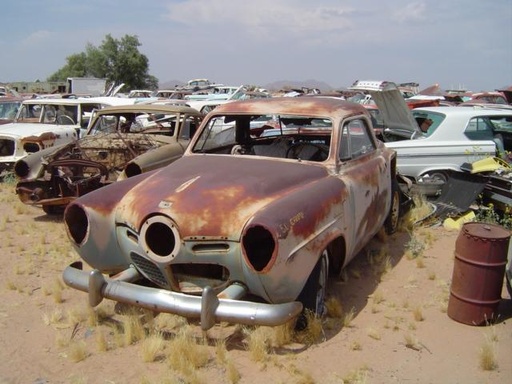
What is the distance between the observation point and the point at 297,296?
3562 millimetres

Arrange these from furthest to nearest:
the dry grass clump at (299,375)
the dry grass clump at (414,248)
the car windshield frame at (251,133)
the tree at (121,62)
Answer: the tree at (121,62) < the dry grass clump at (414,248) < the car windshield frame at (251,133) < the dry grass clump at (299,375)

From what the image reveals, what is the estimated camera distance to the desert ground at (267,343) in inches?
132

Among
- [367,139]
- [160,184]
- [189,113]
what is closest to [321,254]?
[160,184]

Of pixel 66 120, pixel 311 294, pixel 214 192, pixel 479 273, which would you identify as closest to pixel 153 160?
pixel 214 192

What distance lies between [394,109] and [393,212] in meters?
3.11

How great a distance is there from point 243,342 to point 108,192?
1.59m

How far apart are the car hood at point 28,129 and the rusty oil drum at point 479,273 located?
7905mm

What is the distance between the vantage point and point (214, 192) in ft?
12.5

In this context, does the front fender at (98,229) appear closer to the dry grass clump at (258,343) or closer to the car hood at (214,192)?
the car hood at (214,192)

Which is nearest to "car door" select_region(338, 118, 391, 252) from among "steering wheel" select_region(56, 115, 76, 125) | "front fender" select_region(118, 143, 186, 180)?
"front fender" select_region(118, 143, 186, 180)

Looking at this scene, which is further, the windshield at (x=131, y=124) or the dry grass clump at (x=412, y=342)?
the windshield at (x=131, y=124)

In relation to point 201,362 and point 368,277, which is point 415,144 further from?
point 201,362

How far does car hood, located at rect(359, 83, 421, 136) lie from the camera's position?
27.6ft

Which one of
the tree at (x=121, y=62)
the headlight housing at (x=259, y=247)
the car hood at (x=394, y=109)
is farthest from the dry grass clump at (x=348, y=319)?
the tree at (x=121, y=62)
